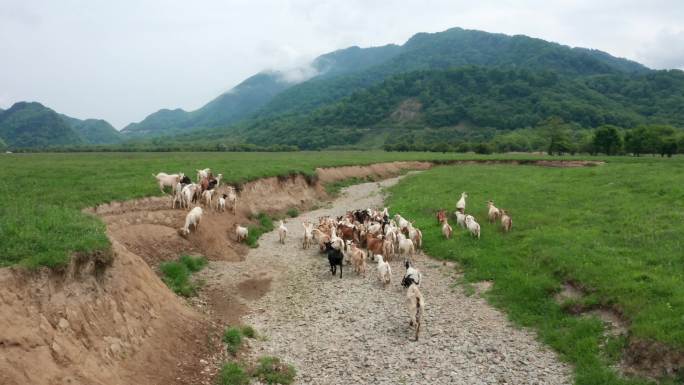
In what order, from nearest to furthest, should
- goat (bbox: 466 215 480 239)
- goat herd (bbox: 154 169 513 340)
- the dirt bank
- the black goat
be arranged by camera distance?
the dirt bank → the black goat → goat herd (bbox: 154 169 513 340) → goat (bbox: 466 215 480 239)

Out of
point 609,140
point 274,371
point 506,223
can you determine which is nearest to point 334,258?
point 274,371

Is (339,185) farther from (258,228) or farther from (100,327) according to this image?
(100,327)

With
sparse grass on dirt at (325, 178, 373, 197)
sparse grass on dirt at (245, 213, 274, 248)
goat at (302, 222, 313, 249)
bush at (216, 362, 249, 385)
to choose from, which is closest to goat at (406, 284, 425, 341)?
bush at (216, 362, 249, 385)

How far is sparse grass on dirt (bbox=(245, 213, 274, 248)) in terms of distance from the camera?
2755cm

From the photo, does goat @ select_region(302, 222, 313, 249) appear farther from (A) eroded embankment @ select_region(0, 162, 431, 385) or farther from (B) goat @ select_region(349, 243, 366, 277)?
(A) eroded embankment @ select_region(0, 162, 431, 385)

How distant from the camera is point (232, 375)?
12805 mm

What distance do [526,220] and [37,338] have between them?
25347mm

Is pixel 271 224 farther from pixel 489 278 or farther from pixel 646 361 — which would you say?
pixel 646 361

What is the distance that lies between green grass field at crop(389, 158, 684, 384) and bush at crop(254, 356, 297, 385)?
25.8 feet

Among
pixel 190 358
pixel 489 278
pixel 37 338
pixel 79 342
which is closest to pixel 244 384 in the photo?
pixel 190 358

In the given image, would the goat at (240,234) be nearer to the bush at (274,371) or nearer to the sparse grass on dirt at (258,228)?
the sparse grass on dirt at (258,228)

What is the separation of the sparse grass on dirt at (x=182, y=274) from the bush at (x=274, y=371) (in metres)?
5.82

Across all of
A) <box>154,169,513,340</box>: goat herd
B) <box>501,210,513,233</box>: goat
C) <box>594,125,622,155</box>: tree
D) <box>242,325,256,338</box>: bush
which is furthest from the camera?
<box>594,125,622,155</box>: tree

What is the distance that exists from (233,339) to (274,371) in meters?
2.26
